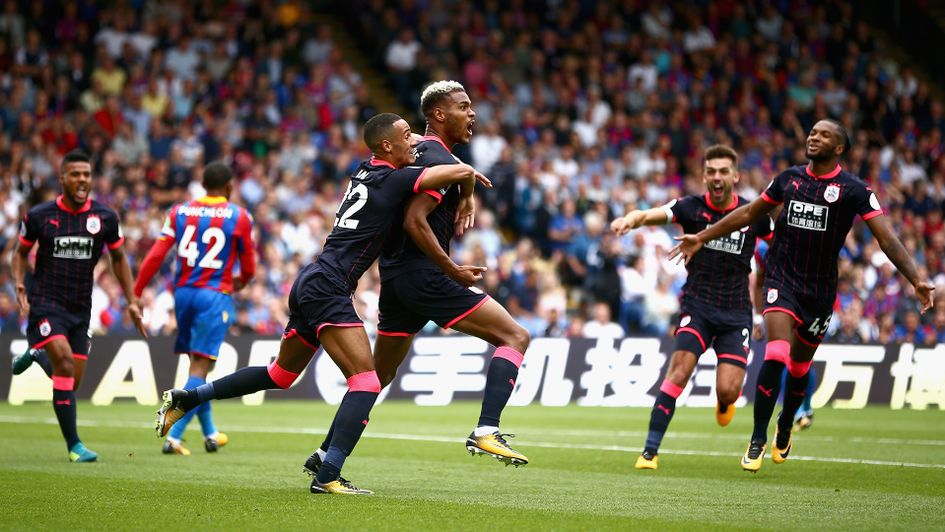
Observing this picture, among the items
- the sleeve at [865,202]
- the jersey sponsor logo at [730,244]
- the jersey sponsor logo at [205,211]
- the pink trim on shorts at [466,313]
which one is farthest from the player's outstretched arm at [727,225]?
the jersey sponsor logo at [205,211]

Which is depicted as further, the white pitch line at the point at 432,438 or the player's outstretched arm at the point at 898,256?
the white pitch line at the point at 432,438

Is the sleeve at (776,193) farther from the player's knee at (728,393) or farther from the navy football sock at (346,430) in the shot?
the navy football sock at (346,430)

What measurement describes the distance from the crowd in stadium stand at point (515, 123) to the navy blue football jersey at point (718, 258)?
9.52 m

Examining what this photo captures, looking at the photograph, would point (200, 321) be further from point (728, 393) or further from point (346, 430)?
point (728, 393)

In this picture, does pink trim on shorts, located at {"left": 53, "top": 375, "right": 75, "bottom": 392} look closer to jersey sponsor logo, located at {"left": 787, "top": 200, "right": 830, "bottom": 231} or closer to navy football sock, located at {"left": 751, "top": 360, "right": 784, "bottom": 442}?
navy football sock, located at {"left": 751, "top": 360, "right": 784, "bottom": 442}

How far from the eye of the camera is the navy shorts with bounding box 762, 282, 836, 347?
35.0 ft

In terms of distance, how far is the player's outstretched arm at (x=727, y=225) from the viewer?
34.6 ft

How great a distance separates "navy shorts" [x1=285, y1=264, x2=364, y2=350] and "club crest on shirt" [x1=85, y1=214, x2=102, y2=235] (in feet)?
12.1

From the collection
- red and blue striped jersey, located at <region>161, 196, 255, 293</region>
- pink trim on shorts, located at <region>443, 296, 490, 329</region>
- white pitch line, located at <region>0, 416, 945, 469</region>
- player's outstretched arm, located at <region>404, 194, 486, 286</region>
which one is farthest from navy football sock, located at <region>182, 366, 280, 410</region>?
white pitch line, located at <region>0, 416, 945, 469</region>

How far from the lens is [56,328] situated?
11.2 meters

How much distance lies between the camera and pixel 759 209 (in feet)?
35.0

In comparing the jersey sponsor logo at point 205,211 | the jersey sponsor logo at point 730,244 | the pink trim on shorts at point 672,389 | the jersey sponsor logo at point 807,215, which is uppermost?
the jersey sponsor logo at point 807,215

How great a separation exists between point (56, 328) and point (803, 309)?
20.3ft

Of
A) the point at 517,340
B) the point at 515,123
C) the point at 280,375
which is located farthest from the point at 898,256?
the point at 515,123
